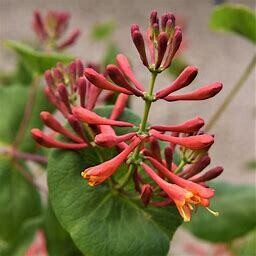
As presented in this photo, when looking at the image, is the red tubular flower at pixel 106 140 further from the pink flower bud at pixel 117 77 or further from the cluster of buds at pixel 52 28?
the cluster of buds at pixel 52 28

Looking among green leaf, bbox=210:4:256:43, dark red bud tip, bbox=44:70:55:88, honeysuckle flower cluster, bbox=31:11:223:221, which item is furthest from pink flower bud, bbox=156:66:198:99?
green leaf, bbox=210:4:256:43

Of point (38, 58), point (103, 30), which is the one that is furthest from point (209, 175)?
point (103, 30)

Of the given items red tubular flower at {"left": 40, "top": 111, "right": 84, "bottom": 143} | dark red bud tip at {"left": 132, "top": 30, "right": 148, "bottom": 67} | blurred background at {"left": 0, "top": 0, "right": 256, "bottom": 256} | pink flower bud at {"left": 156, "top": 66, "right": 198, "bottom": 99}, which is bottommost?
blurred background at {"left": 0, "top": 0, "right": 256, "bottom": 256}

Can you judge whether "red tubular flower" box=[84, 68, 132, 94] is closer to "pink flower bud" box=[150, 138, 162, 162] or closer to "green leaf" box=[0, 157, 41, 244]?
"pink flower bud" box=[150, 138, 162, 162]

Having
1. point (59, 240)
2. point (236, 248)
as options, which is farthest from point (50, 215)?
point (236, 248)

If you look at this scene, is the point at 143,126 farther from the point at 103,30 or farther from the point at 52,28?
the point at 103,30
